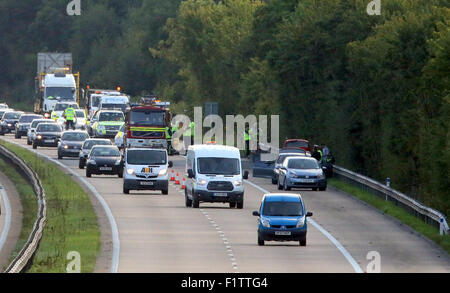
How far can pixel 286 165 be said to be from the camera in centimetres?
5656

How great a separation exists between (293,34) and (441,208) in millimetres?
28822

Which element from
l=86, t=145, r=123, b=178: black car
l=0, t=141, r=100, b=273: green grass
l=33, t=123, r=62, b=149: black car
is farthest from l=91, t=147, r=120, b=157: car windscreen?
l=33, t=123, r=62, b=149: black car

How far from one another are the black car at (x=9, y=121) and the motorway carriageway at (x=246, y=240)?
156 feet

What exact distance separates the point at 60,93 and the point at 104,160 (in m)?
40.4

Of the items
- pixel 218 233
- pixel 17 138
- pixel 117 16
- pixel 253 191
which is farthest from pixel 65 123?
pixel 117 16

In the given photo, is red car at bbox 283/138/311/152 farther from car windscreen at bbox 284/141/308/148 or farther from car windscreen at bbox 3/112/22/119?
car windscreen at bbox 3/112/22/119

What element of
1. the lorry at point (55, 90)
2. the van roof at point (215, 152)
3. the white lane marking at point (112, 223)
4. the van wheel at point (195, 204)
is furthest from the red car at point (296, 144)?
the lorry at point (55, 90)

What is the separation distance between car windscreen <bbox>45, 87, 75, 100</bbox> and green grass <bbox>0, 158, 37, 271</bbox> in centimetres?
1598

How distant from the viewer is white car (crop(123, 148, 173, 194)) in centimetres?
5412

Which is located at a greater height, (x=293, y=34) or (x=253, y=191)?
(x=293, y=34)

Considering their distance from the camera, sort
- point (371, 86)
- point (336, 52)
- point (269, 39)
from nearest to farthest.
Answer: point (371, 86), point (336, 52), point (269, 39)

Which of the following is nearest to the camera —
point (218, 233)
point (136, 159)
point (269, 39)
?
point (218, 233)

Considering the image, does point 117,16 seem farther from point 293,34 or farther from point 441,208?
point 441,208

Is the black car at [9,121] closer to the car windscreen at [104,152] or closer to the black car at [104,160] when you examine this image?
the black car at [104,160]
